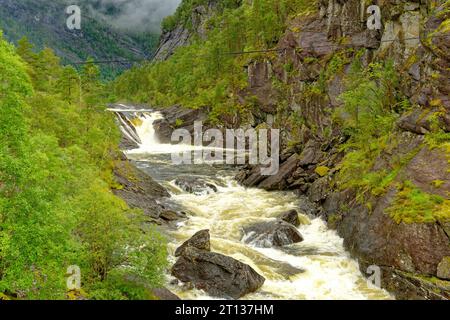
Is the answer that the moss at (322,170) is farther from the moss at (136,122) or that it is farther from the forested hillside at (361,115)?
the moss at (136,122)

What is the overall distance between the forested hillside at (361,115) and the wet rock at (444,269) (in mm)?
46

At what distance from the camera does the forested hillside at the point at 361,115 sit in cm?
2286

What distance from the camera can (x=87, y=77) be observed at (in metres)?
50.2

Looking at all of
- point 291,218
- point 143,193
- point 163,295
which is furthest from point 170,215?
point 163,295

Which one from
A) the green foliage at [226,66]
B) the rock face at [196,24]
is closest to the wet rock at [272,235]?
the green foliage at [226,66]

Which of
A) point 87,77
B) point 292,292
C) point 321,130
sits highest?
point 87,77

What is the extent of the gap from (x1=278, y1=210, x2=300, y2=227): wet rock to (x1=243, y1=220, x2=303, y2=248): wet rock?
61.3 inches

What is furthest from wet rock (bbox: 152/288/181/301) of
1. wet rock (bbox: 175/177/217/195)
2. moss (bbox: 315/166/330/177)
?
moss (bbox: 315/166/330/177)

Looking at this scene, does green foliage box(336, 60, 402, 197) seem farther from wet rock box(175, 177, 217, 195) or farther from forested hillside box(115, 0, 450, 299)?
wet rock box(175, 177, 217, 195)

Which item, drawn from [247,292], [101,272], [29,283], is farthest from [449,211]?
[29,283]

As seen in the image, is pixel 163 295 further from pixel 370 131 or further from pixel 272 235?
pixel 370 131

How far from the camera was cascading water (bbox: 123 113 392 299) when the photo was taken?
2239cm
